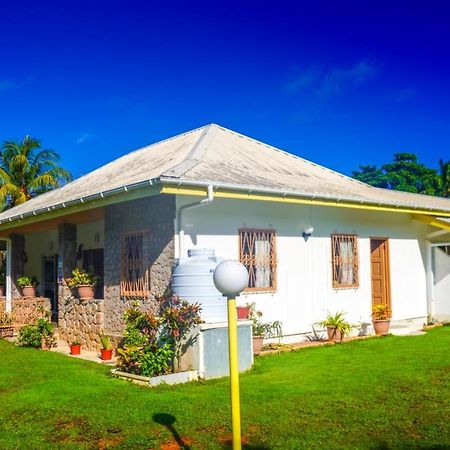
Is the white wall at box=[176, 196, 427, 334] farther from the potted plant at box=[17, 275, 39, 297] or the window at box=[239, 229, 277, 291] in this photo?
the potted plant at box=[17, 275, 39, 297]

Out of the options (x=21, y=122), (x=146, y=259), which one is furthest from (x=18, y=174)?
(x=146, y=259)

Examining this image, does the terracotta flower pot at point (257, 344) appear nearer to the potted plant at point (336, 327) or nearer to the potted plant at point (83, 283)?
the potted plant at point (336, 327)

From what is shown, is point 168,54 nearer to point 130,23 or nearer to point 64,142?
point 130,23

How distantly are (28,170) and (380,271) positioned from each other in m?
20.0

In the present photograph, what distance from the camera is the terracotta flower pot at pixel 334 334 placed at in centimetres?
1162

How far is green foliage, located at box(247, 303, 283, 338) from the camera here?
34.0 ft

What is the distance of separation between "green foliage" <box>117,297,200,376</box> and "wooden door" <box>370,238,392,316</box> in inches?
269

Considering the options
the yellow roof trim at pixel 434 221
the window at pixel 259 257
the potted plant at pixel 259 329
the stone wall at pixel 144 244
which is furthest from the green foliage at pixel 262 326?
the yellow roof trim at pixel 434 221

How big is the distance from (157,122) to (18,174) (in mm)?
8045

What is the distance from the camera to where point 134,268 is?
10805 mm

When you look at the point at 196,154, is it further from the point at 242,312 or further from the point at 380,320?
the point at 380,320

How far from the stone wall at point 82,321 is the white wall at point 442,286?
9053 mm

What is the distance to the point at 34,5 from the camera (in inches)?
563

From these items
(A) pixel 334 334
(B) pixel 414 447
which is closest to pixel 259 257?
(A) pixel 334 334
